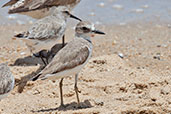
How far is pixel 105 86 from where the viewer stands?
218 inches

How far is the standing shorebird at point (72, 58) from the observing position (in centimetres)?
460

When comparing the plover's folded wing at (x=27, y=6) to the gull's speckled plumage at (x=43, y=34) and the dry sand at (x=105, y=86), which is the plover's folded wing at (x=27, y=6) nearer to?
the dry sand at (x=105, y=86)

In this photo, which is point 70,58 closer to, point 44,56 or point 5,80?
point 5,80

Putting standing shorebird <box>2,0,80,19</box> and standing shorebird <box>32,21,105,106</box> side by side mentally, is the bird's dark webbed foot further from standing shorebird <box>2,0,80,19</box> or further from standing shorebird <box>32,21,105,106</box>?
standing shorebird <box>32,21,105,106</box>

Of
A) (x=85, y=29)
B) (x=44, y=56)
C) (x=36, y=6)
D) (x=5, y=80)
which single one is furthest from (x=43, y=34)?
(x=5, y=80)

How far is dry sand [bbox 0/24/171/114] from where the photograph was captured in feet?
15.3

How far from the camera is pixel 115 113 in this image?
4.34m

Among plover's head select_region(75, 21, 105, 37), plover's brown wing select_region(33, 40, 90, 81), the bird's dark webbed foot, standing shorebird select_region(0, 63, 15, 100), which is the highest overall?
plover's head select_region(75, 21, 105, 37)

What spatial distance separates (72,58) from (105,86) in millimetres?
990

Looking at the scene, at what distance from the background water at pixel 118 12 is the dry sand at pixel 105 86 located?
3877 millimetres

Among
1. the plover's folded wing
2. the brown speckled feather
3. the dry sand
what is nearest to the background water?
the dry sand

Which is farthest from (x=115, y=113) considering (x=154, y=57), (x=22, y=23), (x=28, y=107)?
(x=22, y=23)

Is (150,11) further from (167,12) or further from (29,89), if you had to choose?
(29,89)

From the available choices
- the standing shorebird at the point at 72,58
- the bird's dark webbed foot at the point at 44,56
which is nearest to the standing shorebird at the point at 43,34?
the bird's dark webbed foot at the point at 44,56
